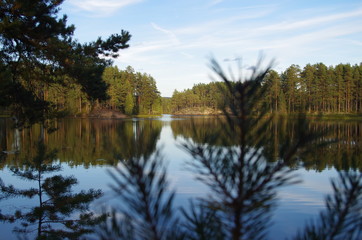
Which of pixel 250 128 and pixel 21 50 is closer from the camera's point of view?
pixel 250 128

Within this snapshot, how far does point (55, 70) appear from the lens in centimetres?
887

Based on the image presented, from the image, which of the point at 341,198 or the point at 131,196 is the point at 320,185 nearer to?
the point at 341,198

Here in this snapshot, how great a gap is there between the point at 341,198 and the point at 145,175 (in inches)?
49.4

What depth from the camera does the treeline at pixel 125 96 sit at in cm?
8356

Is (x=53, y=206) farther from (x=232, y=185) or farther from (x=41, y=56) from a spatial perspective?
(x=232, y=185)

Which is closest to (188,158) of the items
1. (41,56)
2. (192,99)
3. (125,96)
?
(41,56)

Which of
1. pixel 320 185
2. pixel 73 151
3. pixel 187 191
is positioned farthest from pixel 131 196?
pixel 73 151

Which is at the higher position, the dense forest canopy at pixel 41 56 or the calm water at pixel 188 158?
the dense forest canopy at pixel 41 56

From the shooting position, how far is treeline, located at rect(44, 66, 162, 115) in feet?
274

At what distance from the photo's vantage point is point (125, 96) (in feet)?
313

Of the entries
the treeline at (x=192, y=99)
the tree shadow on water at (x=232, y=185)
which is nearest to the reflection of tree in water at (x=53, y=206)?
the tree shadow on water at (x=232, y=185)

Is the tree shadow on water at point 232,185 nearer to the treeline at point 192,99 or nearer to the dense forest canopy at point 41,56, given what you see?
the dense forest canopy at point 41,56

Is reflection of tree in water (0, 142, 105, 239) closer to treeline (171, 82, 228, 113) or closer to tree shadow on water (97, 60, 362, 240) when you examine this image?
tree shadow on water (97, 60, 362, 240)

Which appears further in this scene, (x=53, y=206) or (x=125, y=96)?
(x=125, y=96)
